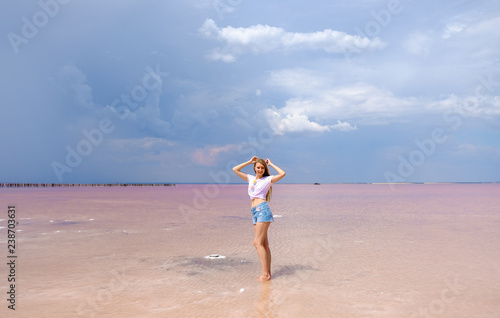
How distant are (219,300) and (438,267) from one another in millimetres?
5592

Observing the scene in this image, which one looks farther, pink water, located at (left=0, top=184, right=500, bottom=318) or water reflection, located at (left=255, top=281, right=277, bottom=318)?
pink water, located at (left=0, top=184, right=500, bottom=318)

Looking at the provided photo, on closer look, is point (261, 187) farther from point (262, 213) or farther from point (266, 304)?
point (266, 304)

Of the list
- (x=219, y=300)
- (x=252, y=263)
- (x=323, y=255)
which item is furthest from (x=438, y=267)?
(x=219, y=300)

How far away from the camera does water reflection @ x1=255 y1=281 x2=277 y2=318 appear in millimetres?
5973

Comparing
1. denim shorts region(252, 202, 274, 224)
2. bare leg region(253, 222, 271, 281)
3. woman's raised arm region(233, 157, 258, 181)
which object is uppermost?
woman's raised arm region(233, 157, 258, 181)

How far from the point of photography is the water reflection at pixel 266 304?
597 centimetres

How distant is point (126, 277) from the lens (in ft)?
26.8

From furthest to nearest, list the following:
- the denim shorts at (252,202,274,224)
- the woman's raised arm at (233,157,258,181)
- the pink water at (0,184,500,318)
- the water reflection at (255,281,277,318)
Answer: the woman's raised arm at (233,157,258,181) < the denim shorts at (252,202,274,224) < the pink water at (0,184,500,318) < the water reflection at (255,281,277,318)

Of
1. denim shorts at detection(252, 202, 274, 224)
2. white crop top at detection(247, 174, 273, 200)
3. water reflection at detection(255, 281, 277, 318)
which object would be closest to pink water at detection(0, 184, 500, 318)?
water reflection at detection(255, 281, 277, 318)

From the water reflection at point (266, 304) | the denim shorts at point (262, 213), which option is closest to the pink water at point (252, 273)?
the water reflection at point (266, 304)

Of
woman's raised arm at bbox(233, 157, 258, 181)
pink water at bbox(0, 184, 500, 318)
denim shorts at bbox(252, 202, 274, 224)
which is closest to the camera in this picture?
pink water at bbox(0, 184, 500, 318)

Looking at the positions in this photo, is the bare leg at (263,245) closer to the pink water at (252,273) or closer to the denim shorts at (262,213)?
the denim shorts at (262,213)

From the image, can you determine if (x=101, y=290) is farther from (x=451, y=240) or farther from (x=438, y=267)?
(x=451, y=240)

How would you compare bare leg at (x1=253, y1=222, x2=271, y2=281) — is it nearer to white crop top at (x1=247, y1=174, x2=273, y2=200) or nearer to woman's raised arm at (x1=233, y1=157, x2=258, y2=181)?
white crop top at (x1=247, y1=174, x2=273, y2=200)
